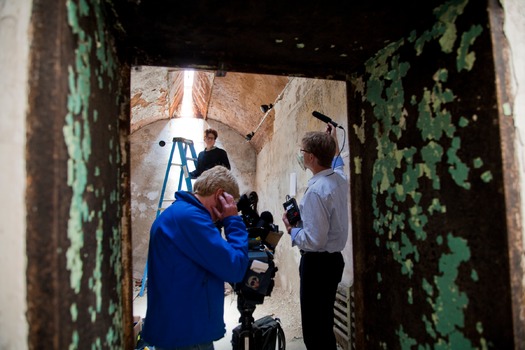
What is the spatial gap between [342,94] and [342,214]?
94cm

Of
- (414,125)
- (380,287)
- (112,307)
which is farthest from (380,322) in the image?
(112,307)

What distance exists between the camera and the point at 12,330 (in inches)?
20.3

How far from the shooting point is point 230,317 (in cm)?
320

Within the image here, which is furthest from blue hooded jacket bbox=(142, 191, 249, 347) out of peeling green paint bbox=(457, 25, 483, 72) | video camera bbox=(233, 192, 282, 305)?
peeling green paint bbox=(457, 25, 483, 72)

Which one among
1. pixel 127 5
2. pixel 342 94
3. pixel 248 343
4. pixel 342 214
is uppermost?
pixel 342 94

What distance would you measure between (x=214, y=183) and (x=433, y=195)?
34.1 inches

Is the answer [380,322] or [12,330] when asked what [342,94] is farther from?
[12,330]

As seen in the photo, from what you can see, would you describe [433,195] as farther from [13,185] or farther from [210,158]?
[210,158]

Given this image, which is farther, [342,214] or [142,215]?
[142,215]

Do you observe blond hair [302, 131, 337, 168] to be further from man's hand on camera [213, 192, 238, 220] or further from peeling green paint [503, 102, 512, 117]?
peeling green paint [503, 102, 512, 117]

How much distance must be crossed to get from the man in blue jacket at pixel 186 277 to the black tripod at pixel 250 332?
45 centimetres

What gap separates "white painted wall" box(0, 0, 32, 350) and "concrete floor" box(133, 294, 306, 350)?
2243 mm

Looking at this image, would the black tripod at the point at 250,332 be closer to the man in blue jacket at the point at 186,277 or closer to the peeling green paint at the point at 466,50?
the man in blue jacket at the point at 186,277

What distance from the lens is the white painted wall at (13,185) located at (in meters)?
0.52
